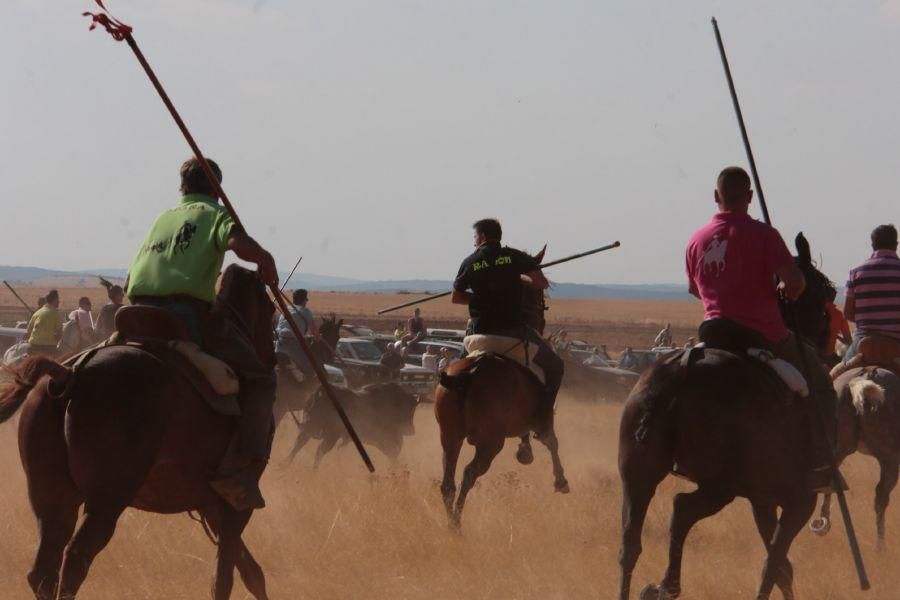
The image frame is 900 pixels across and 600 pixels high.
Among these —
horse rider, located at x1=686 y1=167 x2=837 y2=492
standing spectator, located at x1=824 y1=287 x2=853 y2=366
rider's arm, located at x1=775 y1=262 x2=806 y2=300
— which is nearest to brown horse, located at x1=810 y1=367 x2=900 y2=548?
standing spectator, located at x1=824 y1=287 x2=853 y2=366

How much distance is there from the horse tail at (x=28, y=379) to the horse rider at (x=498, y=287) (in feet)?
16.9

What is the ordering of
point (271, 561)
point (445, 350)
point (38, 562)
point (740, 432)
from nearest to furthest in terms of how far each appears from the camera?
point (38, 562), point (740, 432), point (271, 561), point (445, 350)

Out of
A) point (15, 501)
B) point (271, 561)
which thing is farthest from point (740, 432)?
point (15, 501)

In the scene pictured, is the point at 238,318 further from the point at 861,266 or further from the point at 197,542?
the point at 861,266

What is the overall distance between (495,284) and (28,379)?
5.59m

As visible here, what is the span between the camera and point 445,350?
3334 cm

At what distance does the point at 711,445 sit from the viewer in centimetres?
823

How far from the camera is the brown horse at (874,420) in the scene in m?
12.4

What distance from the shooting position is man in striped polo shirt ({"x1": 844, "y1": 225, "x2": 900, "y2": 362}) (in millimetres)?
12195

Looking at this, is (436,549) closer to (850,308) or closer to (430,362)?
(850,308)

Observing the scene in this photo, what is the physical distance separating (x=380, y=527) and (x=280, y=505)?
6.26ft

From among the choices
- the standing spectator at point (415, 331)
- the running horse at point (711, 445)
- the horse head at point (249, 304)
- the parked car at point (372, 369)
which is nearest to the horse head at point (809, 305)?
the running horse at point (711, 445)

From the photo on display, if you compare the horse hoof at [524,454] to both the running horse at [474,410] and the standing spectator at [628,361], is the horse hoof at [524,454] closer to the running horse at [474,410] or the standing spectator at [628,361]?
the running horse at [474,410]

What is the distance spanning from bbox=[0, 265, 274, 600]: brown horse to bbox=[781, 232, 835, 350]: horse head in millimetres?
3660
